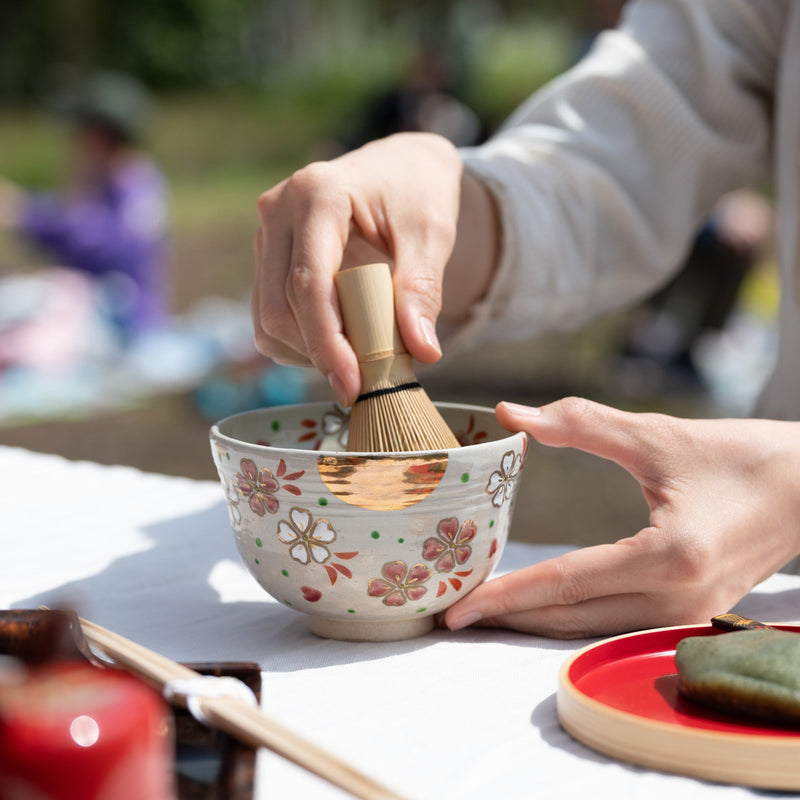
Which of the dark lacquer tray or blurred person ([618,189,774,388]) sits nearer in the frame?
the dark lacquer tray

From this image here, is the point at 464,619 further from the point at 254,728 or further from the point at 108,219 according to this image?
the point at 108,219

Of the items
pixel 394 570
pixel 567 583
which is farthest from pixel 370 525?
pixel 567 583

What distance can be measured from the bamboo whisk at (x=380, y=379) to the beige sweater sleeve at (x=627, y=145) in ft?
1.34

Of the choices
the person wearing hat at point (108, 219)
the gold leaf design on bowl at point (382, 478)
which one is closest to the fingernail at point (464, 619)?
the gold leaf design on bowl at point (382, 478)

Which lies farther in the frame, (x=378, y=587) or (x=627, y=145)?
(x=627, y=145)

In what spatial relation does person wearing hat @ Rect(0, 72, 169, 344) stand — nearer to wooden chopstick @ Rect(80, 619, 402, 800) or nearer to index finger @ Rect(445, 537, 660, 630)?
index finger @ Rect(445, 537, 660, 630)

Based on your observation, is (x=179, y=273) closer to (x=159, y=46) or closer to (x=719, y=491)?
(x=719, y=491)

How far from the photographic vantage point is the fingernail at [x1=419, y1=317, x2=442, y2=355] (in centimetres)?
68

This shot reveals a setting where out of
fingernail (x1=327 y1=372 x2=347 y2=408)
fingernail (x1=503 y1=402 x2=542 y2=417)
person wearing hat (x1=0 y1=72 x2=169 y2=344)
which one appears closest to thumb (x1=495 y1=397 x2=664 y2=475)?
fingernail (x1=503 y1=402 x2=542 y2=417)

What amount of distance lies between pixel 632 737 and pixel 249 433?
39 centimetres

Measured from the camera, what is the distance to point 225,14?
15.1 metres

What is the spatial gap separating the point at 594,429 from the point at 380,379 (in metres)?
0.15

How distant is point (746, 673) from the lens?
49 centimetres

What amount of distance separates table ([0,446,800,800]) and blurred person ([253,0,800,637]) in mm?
61
